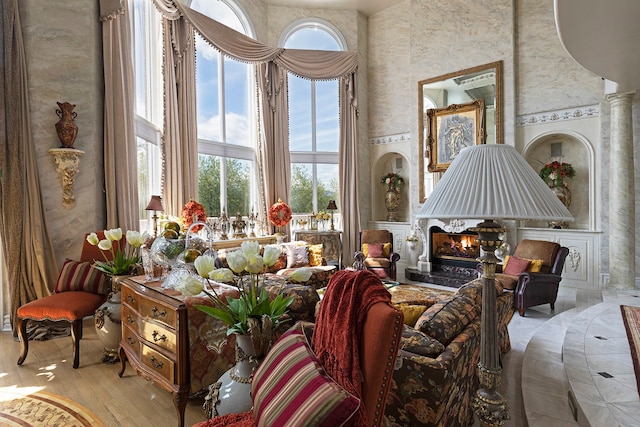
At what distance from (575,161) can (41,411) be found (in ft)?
25.4

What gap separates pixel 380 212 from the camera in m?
8.62

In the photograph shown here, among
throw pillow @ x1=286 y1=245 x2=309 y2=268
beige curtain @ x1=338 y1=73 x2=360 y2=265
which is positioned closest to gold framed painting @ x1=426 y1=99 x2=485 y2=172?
beige curtain @ x1=338 y1=73 x2=360 y2=265

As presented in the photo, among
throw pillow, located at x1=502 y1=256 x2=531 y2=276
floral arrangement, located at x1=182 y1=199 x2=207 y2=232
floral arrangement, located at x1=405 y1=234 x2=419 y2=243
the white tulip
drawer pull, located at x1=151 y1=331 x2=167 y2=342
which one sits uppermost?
floral arrangement, located at x1=182 y1=199 x2=207 y2=232

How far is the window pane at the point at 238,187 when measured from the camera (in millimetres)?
6961

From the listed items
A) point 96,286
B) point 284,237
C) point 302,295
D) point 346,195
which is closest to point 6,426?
point 96,286

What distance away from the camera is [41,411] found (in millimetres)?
2387

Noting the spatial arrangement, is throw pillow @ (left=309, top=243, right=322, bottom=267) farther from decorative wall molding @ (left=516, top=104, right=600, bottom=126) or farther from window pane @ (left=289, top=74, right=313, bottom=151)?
decorative wall molding @ (left=516, top=104, right=600, bottom=126)

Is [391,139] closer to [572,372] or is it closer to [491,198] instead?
[572,372]

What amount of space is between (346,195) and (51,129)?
→ 547 cm

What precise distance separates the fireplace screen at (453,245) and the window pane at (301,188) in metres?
2.83

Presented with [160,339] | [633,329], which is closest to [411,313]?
[160,339]

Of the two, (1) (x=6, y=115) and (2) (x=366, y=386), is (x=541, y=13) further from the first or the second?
(1) (x=6, y=115)

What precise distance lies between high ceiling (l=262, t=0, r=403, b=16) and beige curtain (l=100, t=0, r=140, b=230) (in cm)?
404

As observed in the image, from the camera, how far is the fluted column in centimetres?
502
